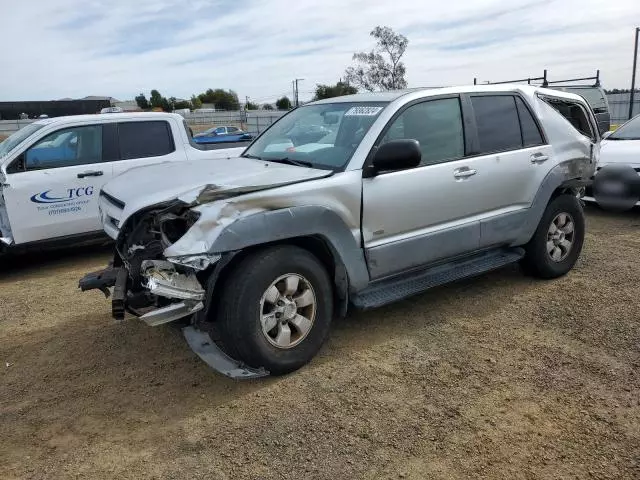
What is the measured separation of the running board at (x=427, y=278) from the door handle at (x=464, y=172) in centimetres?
74

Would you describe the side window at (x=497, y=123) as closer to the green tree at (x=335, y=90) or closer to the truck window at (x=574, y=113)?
the truck window at (x=574, y=113)

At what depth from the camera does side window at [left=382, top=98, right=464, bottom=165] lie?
13.7ft

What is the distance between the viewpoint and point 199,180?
369cm

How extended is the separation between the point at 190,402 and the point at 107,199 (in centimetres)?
199

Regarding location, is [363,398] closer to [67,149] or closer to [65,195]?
[65,195]

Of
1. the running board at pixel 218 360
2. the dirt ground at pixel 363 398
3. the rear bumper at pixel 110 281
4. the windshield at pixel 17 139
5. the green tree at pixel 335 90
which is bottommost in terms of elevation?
the dirt ground at pixel 363 398

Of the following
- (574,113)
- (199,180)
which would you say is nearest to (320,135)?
(199,180)

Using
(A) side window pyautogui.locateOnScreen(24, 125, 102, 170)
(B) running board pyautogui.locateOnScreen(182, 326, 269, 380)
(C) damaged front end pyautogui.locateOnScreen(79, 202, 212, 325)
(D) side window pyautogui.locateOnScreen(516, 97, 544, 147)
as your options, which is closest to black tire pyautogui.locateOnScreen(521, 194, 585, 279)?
(D) side window pyautogui.locateOnScreen(516, 97, 544, 147)

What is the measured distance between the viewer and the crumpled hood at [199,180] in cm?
341

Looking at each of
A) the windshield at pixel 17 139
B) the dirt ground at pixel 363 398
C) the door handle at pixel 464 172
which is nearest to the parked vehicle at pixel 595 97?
the dirt ground at pixel 363 398

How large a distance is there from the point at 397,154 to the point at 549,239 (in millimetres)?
2358

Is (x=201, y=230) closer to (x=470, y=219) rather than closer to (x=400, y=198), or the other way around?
(x=400, y=198)

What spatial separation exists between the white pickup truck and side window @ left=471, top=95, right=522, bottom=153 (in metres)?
4.02

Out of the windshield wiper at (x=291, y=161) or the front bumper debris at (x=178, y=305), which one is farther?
the windshield wiper at (x=291, y=161)
